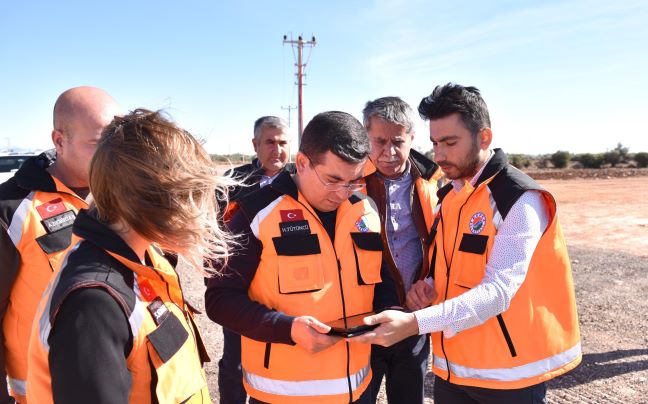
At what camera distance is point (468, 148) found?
2.47m

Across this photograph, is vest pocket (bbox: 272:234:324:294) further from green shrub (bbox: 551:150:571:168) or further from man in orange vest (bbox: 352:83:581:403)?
green shrub (bbox: 551:150:571:168)

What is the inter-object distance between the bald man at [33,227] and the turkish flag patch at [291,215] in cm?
103

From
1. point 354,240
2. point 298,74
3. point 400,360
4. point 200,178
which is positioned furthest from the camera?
point 298,74

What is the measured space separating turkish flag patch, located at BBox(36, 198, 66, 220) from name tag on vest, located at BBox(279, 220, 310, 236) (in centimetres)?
110

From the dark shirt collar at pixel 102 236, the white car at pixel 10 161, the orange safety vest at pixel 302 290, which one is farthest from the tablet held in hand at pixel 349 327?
the white car at pixel 10 161

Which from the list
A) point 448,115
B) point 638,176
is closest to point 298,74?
point 638,176

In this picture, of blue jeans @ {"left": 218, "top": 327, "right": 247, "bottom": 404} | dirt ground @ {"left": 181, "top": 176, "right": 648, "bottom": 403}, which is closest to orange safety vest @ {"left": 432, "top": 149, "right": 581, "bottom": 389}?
blue jeans @ {"left": 218, "top": 327, "right": 247, "bottom": 404}

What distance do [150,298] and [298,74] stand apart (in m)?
27.4

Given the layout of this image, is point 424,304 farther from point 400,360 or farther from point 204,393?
point 204,393

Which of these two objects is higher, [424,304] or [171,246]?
[171,246]

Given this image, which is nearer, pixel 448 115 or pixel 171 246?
pixel 171 246

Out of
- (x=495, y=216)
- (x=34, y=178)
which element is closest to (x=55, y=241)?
(x=34, y=178)

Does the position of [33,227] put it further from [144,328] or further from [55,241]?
[144,328]

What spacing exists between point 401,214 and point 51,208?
199 centimetres
